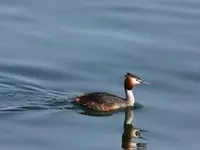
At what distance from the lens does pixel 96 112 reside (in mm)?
22391

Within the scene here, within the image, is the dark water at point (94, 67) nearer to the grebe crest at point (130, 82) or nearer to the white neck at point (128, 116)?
the white neck at point (128, 116)

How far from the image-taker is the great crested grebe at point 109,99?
22.1m

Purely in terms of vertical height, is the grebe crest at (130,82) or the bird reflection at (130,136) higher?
the grebe crest at (130,82)

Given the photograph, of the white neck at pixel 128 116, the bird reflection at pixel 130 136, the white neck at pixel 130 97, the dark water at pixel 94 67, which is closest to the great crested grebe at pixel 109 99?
the white neck at pixel 130 97

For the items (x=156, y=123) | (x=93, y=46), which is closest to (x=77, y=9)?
(x=93, y=46)

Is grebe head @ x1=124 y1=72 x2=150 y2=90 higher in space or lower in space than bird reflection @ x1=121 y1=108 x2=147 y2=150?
higher

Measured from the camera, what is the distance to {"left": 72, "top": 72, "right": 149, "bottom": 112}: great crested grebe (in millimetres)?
22125

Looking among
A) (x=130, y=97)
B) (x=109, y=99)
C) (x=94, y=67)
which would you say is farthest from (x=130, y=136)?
(x=94, y=67)

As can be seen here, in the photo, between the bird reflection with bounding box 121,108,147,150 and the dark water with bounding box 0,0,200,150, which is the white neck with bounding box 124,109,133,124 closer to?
the bird reflection with bounding box 121,108,147,150

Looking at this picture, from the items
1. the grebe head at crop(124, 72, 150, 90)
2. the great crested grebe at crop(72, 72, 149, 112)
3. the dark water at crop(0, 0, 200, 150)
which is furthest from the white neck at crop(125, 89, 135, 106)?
the dark water at crop(0, 0, 200, 150)

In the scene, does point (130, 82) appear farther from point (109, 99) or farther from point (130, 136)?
point (130, 136)

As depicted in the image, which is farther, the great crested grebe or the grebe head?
the grebe head

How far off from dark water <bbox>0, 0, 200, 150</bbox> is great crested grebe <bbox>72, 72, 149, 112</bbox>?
0.29 meters

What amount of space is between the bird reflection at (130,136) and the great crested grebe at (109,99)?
41 cm
